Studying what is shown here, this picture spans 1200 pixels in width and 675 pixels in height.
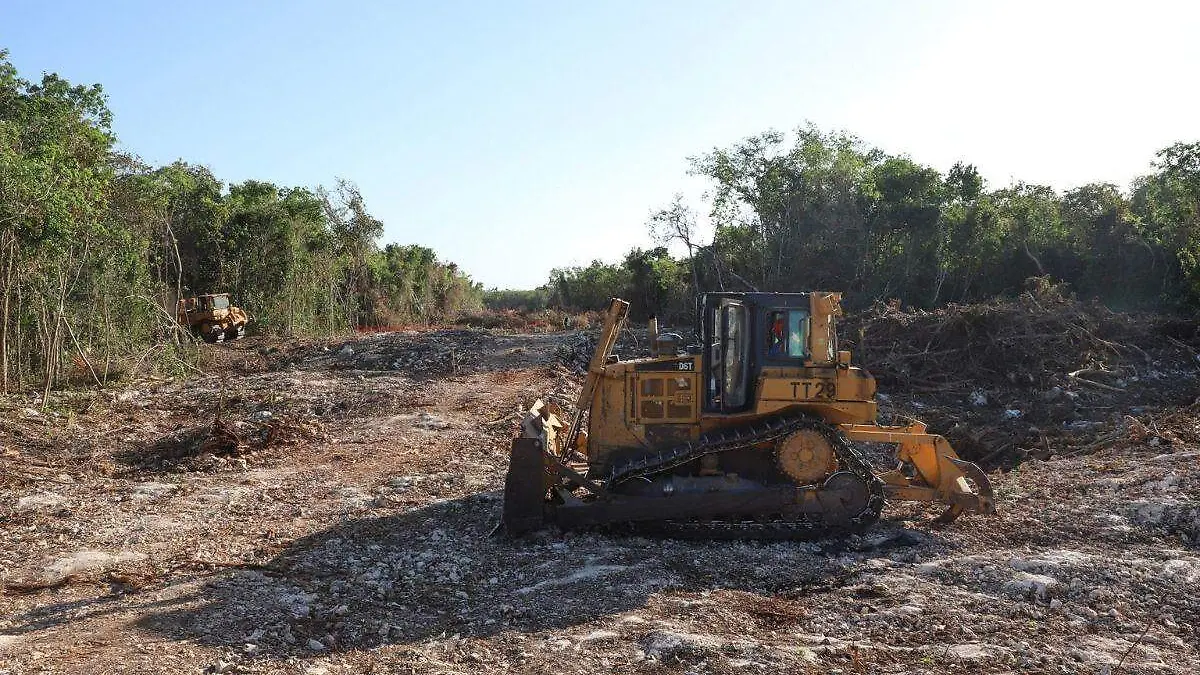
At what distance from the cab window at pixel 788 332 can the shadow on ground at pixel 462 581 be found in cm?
151

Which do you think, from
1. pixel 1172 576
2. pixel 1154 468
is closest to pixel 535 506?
pixel 1172 576

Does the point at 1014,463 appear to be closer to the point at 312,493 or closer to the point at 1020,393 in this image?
the point at 1020,393

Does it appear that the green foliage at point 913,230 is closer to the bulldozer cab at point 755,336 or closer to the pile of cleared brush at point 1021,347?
the pile of cleared brush at point 1021,347

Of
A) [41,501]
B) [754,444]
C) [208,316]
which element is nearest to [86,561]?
[41,501]

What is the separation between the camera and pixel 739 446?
710cm

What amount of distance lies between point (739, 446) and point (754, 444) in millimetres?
137

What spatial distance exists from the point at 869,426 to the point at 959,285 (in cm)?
2072

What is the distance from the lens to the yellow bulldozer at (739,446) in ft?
23.0

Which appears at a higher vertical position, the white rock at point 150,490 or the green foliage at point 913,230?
the green foliage at point 913,230

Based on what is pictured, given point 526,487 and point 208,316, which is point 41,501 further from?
point 208,316

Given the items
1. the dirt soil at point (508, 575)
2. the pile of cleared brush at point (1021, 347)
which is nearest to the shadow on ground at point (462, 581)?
the dirt soil at point (508, 575)

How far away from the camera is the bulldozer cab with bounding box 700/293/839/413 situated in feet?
23.5

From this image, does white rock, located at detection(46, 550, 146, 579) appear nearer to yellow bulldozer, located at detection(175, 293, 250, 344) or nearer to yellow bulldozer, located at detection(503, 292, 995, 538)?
yellow bulldozer, located at detection(503, 292, 995, 538)

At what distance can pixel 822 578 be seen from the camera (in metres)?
6.10
